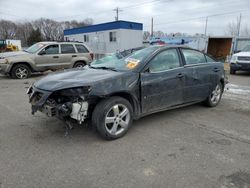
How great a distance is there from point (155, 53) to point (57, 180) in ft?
9.19

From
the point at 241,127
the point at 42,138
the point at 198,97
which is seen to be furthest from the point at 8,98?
the point at 241,127

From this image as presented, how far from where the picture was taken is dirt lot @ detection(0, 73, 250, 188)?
108 inches

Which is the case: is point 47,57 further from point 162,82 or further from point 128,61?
point 162,82

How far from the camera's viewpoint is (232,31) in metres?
69.1

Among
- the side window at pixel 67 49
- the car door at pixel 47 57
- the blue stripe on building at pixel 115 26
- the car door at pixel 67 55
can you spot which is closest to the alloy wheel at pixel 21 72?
the car door at pixel 47 57

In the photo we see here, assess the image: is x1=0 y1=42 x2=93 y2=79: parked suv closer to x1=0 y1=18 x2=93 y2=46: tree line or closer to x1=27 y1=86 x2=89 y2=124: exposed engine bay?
x1=27 y1=86 x2=89 y2=124: exposed engine bay

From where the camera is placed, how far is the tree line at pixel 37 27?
68375mm

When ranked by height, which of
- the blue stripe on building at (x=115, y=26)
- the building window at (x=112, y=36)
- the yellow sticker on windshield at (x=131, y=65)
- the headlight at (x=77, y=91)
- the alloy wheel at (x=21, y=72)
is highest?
the blue stripe on building at (x=115, y=26)

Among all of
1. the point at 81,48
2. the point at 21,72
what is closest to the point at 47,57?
the point at 21,72

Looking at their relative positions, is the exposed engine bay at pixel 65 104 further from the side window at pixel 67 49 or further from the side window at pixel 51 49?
the side window at pixel 67 49

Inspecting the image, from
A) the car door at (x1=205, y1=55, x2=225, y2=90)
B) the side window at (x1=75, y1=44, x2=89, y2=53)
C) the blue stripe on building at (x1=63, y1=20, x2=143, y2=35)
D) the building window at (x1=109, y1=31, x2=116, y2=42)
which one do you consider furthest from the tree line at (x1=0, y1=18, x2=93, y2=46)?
the car door at (x1=205, y1=55, x2=225, y2=90)

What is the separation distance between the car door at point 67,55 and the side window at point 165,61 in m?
7.44

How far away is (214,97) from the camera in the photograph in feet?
19.1

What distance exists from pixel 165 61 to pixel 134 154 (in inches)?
80.2
